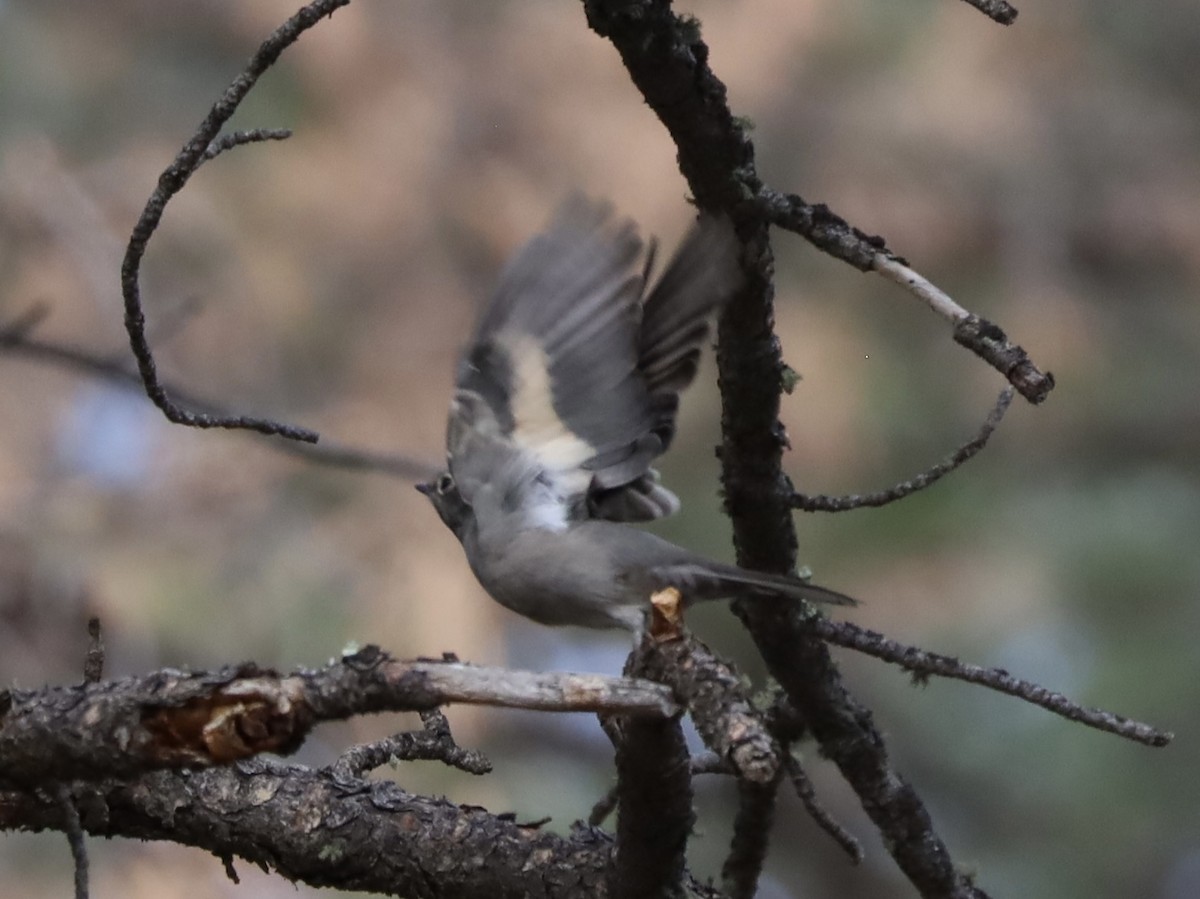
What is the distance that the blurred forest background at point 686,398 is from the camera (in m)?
3.77

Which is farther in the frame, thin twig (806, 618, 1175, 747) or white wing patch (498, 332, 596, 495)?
white wing patch (498, 332, 596, 495)

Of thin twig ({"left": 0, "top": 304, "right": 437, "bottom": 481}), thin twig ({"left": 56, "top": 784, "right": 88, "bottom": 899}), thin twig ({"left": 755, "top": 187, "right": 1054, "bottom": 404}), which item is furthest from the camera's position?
thin twig ({"left": 0, "top": 304, "right": 437, "bottom": 481})

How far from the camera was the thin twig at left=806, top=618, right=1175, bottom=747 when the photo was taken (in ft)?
6.29

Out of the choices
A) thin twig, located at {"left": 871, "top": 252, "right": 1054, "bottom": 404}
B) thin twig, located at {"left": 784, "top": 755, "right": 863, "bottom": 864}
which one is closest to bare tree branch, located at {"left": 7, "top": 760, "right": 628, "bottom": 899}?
thin twig, located at {"left": 784, "top": 755, "right": 863, "bottom": 864}

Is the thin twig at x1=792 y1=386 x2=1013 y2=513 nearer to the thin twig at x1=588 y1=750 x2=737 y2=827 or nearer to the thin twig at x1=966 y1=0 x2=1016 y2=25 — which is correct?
the thin twig at x1=588 y1=750 x2=737 y2=827

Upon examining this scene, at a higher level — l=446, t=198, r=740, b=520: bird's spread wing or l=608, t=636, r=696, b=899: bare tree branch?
l=446, t=198, r=740, b=520: bird's spread wing

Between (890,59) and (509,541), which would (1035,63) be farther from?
(509,541)

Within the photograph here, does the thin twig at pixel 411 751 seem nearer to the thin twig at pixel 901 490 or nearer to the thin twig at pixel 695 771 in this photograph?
the thin twig at pixel 695 771

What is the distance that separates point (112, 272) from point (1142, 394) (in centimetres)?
295

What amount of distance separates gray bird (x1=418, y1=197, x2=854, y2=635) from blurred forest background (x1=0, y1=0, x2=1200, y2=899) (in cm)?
121

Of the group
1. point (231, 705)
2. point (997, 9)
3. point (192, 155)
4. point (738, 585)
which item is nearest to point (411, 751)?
point (738, 585)

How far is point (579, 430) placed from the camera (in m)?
2.36

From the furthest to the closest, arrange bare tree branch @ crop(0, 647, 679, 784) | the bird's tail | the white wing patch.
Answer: the white wing patch → the bird's tail → bare tree branch @ crop(0, 647, 679, 784)

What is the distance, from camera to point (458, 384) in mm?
2482
